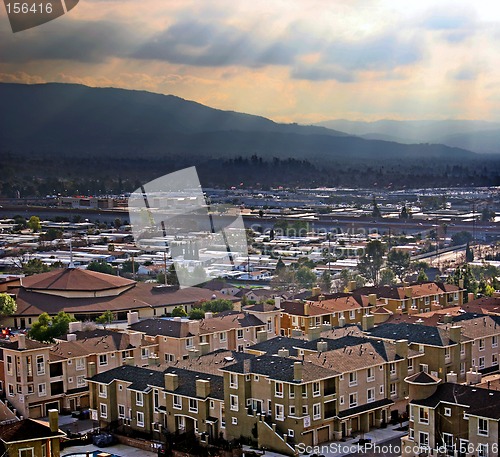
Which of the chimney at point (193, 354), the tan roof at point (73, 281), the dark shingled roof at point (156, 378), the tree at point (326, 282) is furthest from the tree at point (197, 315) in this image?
the tree at point (326, 282)

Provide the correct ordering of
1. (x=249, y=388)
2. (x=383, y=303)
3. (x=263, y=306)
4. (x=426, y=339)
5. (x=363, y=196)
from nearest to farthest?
(x=249, y=388)
(x=426, y=339)
(x=263, y=306)
(x=383, y=303)
(x=363, y=196)

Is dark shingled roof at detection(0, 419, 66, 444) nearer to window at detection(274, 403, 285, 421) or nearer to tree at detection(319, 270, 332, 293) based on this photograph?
window at detection(274, 403, 285, 421)

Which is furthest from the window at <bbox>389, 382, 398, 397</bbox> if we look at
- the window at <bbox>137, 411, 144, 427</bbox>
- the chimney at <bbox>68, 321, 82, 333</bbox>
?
the chimney at <bbox>68, 321, 82, 333</bbox>

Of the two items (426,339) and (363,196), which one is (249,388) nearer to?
(426,339)

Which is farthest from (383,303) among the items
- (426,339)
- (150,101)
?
(150,101)

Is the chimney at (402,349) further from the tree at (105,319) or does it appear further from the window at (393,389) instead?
the tree at (105,319)

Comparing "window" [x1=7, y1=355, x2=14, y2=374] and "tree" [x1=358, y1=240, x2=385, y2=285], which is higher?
"window" [x1=7, y1=355, x2=14, y2=374]
